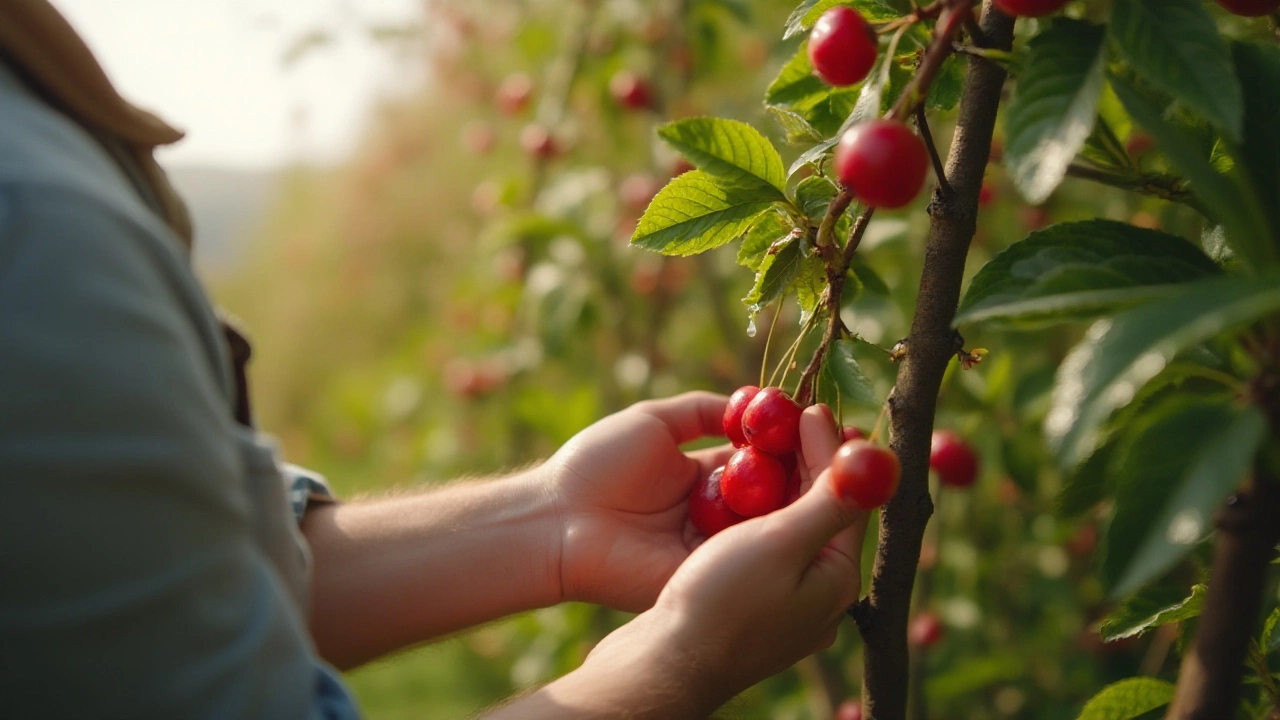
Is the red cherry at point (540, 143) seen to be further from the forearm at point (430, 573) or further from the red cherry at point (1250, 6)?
the red cherry at point (1250, 6)

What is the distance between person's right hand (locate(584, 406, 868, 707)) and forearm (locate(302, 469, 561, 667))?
0.35m

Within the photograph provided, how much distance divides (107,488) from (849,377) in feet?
1.98

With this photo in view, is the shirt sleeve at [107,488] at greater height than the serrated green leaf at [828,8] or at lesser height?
lesser

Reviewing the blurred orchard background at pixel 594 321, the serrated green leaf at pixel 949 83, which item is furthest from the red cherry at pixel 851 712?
the serrated green leaf at pixel 949 83

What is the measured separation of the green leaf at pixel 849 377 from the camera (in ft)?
2.89

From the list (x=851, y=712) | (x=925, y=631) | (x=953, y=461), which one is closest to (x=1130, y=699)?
(x=953, y=461)

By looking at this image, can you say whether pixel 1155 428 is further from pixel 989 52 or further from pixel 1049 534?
pixel 1049 534

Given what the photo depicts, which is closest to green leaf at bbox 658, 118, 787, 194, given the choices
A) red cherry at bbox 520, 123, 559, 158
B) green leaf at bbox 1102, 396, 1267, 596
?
green leaf at bbox 1102, 396, 1267, 596

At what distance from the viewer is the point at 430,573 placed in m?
1.31

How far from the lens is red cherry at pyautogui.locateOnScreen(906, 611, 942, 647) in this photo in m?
1.86

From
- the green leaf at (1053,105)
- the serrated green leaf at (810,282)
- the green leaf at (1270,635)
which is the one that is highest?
the green leaf at (1053,105)

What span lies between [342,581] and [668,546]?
0.43 m

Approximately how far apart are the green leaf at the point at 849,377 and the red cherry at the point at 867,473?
6 cm

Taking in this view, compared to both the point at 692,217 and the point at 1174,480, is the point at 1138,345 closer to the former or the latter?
the point at 1174,480
